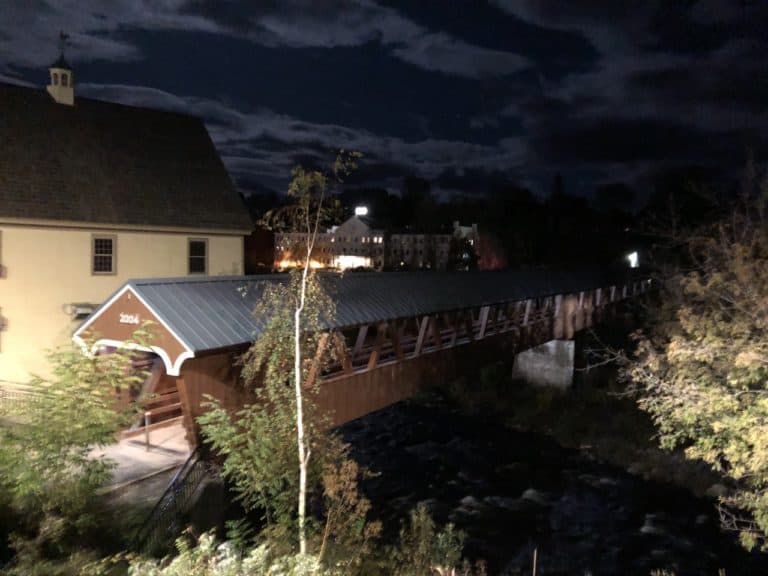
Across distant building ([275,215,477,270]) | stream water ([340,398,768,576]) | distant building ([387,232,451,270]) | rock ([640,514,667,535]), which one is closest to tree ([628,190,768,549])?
stream water ([340,398,768,576])

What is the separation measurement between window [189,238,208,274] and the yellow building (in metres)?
0.03

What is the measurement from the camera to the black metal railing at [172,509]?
8.38 m

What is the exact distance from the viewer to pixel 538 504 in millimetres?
18891

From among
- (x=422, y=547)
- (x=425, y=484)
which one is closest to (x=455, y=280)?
(x=425, y=484)

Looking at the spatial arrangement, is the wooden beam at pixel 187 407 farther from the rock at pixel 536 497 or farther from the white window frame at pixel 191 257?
the rock at pixel 536 497

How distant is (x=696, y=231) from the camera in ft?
43.2

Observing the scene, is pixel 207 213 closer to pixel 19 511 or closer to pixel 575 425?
pixel 19 511

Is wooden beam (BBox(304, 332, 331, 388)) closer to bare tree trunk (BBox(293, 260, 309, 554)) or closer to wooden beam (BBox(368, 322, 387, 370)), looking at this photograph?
bare tree trunk (BBox(293, 260, 309, 554))

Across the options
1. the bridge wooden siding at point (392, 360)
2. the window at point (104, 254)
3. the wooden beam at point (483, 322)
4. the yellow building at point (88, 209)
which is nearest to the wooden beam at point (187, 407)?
the bridge wooden siding at point (392, 360)

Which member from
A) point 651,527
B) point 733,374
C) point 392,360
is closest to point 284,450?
point 392,360

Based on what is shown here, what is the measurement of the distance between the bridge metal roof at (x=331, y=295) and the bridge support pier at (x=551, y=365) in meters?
7.79

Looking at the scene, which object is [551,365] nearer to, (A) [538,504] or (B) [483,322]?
(B) [483,322]

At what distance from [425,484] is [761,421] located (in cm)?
1188

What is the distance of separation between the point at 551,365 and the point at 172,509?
2530 centimetres
